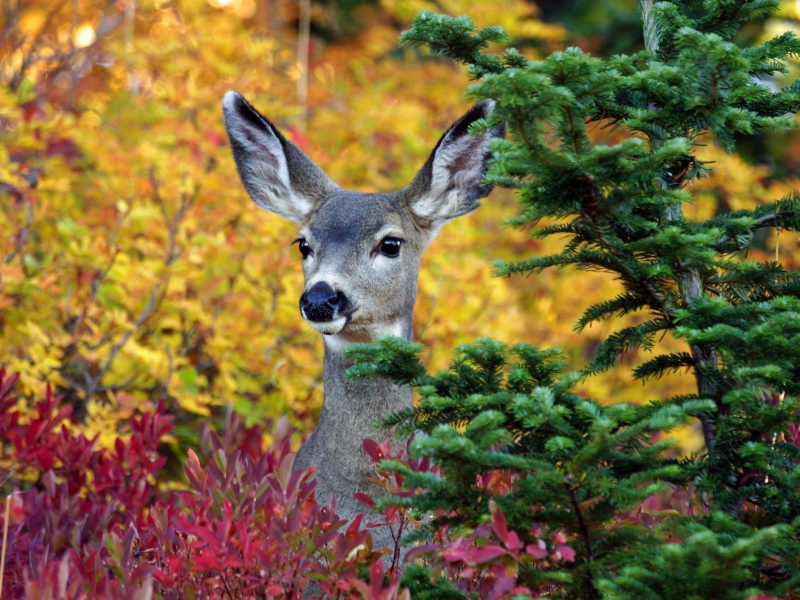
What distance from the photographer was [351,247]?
14.1ft

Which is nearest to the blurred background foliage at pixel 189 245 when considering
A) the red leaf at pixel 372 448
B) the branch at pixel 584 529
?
the red leaf at pixel 372 448

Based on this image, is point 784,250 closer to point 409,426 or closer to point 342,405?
point 342,405

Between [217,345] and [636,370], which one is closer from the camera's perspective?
[636,370]

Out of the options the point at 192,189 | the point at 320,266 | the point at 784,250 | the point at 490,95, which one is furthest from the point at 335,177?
the point at 490,95

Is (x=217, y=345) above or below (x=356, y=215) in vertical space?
below

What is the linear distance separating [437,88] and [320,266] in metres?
5.54

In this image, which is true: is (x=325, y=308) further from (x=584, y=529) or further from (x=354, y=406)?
(x=584, y=529)

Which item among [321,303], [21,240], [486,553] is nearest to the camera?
[486,553]

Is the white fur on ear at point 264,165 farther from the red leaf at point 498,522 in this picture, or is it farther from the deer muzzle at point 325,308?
the red leaf at point 498,522

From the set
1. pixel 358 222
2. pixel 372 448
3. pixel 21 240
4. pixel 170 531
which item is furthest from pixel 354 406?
pixel 21 240

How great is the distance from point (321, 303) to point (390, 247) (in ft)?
2.22

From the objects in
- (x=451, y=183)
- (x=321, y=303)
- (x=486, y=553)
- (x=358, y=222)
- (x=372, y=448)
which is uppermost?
(x=451, y=183)

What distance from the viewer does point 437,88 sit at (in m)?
9.34

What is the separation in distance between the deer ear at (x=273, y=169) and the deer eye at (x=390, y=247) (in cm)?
69
